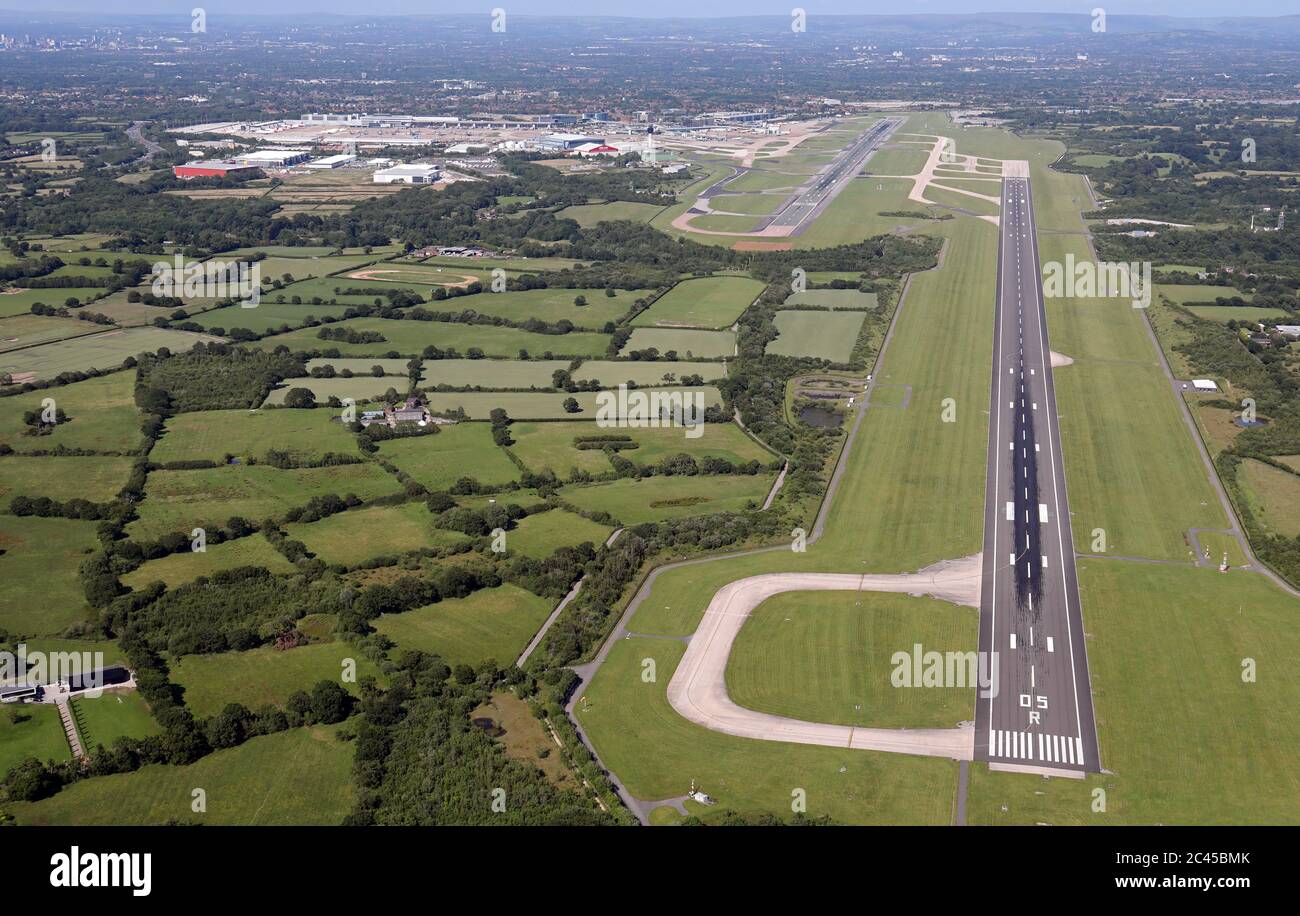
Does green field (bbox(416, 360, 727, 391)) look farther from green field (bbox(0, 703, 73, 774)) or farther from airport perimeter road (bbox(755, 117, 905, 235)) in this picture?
airport perimeter road (bbox(755, 117, 905, 235))

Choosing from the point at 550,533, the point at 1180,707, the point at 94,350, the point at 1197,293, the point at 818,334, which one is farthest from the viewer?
the point at 1197,293

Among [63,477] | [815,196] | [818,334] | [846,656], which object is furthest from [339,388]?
[815,196]

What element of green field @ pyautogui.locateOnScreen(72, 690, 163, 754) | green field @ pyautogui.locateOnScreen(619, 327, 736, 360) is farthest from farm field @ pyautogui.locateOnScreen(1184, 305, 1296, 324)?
green field @ pyautogui.locateOnScreen(72, 690, 163, 754)

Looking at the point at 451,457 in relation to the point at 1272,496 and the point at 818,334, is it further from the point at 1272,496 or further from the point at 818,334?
the point at 1272,496

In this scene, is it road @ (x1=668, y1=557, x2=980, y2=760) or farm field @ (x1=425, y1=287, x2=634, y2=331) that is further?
farm field @ (x1=425, y1=287, x2=634, y2=331)

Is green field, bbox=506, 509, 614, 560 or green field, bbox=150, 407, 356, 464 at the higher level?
green field, bbox=150, 407, 356, 464

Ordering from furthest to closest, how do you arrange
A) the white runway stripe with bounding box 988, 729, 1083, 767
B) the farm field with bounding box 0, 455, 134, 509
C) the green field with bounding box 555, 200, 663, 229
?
the green field with bounding box 555, 200, 663, 229, the farm field with bounding box 0, 455, 134, 509, the white runway stripe with bounding box 988, 729, 1083, 767

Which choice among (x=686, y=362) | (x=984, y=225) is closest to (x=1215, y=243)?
(x=984, y=225)
